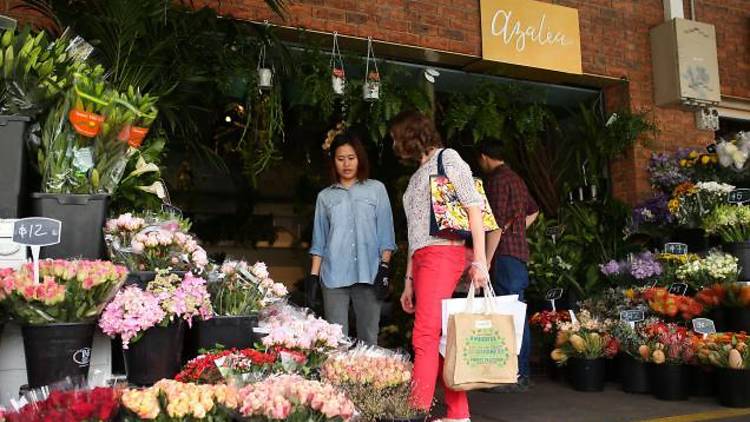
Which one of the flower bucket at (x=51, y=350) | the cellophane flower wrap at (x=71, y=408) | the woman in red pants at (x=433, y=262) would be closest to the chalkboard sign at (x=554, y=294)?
the woman in red pants at (x=433, y=262)

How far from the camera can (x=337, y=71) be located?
5566mm

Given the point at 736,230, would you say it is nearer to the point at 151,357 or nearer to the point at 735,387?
the point at 735,387

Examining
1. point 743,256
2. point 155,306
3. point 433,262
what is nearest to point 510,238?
point 433,262

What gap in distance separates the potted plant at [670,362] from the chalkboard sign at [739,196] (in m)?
1.51

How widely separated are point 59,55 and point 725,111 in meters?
7.41

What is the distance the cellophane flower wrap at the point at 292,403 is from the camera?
6.27 ft

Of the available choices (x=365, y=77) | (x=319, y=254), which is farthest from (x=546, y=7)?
(x=319, y=254)

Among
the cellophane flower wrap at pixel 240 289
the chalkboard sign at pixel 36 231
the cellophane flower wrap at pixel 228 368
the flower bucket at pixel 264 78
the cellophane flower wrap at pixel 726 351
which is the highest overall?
the flower bucket at pixel 264 78

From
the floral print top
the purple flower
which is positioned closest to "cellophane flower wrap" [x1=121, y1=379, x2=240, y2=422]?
the floral print top

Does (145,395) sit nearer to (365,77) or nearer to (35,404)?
(35,404)

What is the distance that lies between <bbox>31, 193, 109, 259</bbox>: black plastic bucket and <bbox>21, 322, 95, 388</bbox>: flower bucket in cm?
43

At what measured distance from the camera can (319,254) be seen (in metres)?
4.16

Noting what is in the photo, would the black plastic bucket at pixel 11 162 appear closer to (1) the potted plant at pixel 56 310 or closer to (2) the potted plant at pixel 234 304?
(1) the potted plant at pixel 56 310

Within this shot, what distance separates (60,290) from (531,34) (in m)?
5.49
